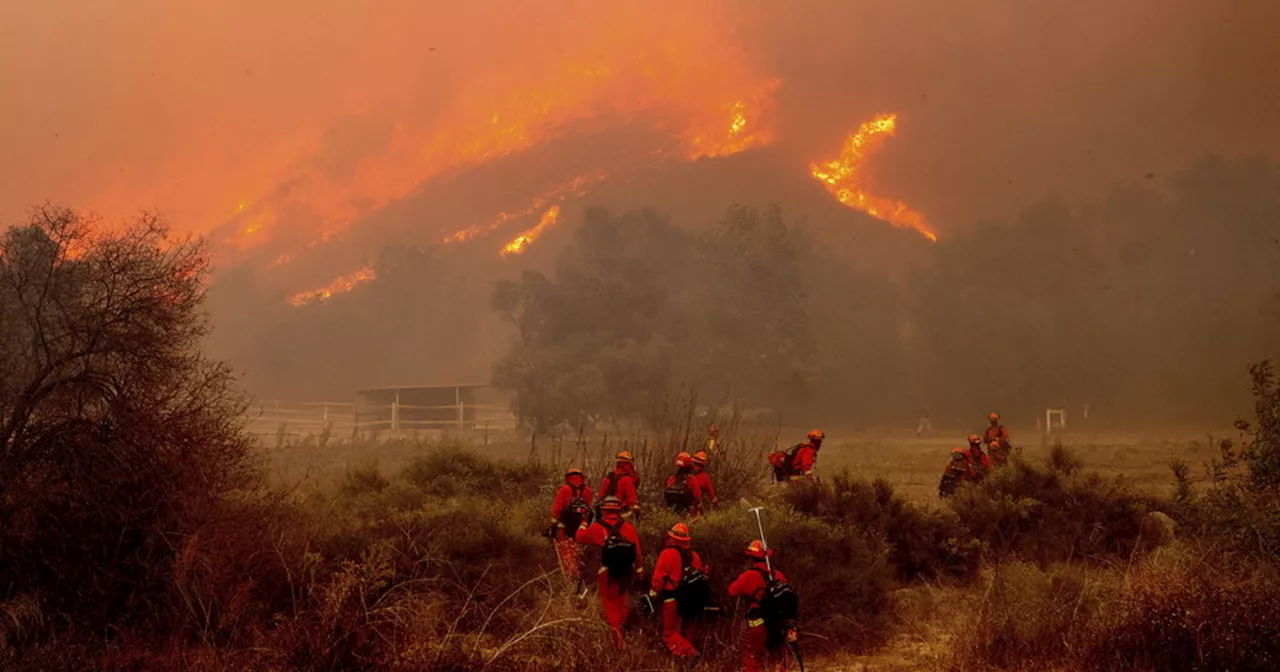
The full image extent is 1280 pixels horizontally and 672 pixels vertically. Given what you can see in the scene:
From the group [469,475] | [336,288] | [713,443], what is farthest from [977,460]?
[336,288]

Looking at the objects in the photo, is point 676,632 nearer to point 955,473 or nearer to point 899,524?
point 899,524

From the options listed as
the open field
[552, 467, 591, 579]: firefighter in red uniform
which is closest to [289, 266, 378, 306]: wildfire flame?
the open field

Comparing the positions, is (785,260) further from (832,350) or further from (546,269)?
(546,269)

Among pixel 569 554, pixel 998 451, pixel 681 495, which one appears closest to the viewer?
pixel 569 554

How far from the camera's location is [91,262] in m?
13.1

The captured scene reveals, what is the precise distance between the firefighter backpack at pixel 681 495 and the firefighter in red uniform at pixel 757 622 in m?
4.78

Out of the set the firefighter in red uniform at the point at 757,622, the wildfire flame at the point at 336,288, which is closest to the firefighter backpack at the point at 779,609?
the firefighter in red uniform at the point at 757,622

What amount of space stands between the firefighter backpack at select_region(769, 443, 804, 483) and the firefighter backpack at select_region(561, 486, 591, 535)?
5.53 m

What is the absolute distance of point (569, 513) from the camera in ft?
40.6

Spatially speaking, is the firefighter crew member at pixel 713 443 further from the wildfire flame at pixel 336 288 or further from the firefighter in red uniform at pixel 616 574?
the wildfire flame at pixel 336 288

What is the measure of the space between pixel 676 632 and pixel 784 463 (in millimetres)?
7569

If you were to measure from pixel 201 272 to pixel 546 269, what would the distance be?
5130 inches

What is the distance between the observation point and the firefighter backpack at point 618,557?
10.2 m

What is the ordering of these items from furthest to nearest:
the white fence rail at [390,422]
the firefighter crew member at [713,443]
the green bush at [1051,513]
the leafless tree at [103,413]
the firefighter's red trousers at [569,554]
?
the white fence rail at [390,422]
the firefighter crew member at [713,443]
the green bush at [1051,513]
the firefighter's red trousers at [569,554]
the leafless tree at [103,413]
